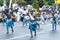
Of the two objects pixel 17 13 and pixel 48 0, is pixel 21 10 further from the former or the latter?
pixel 48 0

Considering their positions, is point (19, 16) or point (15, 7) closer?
point (19, 16)

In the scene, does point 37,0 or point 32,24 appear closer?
point 32,24

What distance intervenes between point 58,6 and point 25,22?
1023 inches

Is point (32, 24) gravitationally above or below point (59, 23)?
above

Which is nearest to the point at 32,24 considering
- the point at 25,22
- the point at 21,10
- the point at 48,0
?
the point at 25,22

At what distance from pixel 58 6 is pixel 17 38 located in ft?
119

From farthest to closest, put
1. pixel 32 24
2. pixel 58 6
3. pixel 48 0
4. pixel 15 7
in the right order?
pixel 48 0
pixel 58 6
pixel 15 7
pixel 32 24

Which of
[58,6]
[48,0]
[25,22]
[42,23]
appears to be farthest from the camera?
[48,0]

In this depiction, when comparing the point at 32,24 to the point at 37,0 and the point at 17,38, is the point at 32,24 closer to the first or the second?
the point at 17,38

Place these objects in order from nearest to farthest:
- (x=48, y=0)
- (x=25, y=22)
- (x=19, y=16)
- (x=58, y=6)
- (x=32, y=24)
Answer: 1. (x=32, y=24)
2. (x=25, y=22)
3. (x=19, y=16)
4. (x=58, y=6)
5. (x=48, y=0)

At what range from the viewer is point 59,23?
34.2m

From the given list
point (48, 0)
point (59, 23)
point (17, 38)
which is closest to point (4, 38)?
point (17, 38)

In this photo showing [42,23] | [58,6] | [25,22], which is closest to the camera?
[25,22]

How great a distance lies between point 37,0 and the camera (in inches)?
2277
